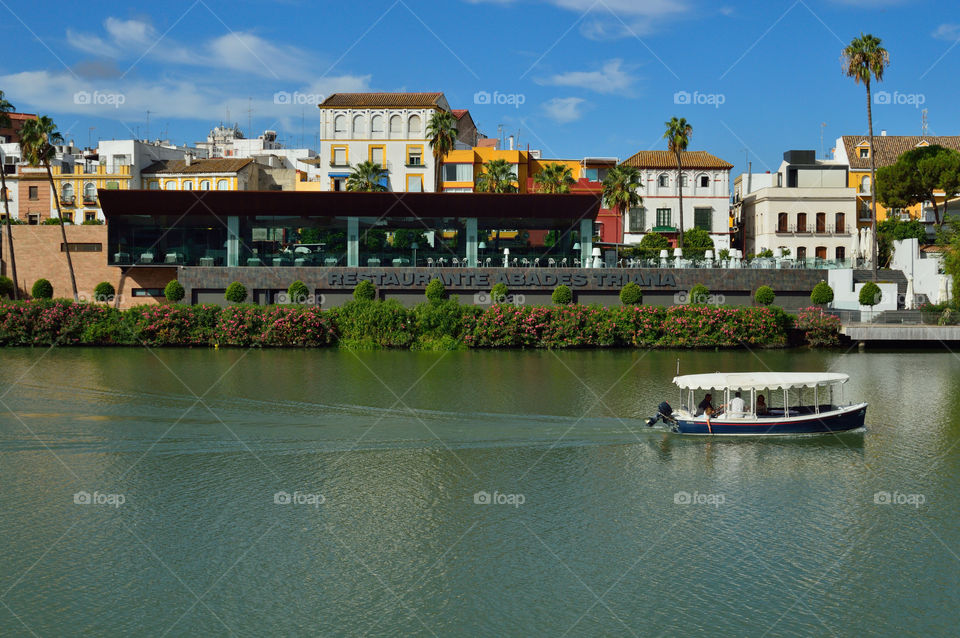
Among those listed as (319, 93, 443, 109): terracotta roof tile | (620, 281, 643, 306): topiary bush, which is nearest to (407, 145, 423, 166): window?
(319, 93, 443, 109): terracotta roof tile

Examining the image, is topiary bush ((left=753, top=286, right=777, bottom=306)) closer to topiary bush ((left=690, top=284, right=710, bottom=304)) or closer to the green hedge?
the green hedge

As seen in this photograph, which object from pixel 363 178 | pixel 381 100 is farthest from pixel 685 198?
pixel 363 178

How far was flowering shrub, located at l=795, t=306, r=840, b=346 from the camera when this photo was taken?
54688 mm

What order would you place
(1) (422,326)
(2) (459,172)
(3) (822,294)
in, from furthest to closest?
1. (2) (459,172)
2. (3) (822,294)
3. (1) (422,326)

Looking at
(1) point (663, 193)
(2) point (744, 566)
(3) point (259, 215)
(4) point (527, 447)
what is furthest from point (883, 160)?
(2) point (744, 566)

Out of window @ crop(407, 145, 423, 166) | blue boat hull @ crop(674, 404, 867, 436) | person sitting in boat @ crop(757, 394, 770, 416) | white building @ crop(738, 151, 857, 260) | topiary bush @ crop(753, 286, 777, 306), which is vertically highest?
window @ crop(407, 145, 423, 166)

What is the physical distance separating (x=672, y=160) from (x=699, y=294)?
108 feet

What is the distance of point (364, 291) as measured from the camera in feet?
192

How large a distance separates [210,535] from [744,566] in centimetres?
1112

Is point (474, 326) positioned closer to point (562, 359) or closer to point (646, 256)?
point (562, 359)

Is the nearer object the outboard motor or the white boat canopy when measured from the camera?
the white boat canopy

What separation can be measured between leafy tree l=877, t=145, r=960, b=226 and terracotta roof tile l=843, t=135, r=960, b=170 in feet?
33.4

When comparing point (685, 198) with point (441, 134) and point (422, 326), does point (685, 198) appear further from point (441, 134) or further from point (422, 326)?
point (422, 326)

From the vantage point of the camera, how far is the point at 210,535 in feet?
67.7
